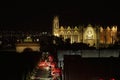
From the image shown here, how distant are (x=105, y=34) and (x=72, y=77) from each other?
9478cm

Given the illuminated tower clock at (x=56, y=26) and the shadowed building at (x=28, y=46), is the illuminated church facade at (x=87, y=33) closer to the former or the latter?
the illuminated tower clock at (x=56, y=26)

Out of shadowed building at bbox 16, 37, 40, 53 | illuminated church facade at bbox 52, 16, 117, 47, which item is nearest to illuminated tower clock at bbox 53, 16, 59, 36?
illuminated church facade at bbox 52, 16, 117, 47

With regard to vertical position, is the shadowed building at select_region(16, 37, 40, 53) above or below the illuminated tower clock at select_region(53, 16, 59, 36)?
below

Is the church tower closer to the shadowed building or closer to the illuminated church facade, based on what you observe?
the illuminated church facade

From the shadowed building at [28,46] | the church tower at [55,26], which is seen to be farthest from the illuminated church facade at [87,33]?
the shadowed building at [28,46]

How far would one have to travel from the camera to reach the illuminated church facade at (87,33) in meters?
115

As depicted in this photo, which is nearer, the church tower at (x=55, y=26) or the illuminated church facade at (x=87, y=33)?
the illuminated church facade at (x=87, y=33)

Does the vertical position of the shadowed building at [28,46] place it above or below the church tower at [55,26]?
below

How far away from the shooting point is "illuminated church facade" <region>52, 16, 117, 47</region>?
11512cm

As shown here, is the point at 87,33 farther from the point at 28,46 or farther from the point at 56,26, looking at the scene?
the point at 28,46

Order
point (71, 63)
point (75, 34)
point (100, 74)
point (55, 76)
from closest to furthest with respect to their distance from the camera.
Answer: point (100, 74)
point (71, 63)
point (55, 76)
point (75, 34)

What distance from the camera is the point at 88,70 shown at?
81.5ft

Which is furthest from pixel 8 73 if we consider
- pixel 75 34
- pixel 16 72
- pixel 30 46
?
pixel 75 34

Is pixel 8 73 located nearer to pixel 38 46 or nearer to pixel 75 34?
pixel 38 46
